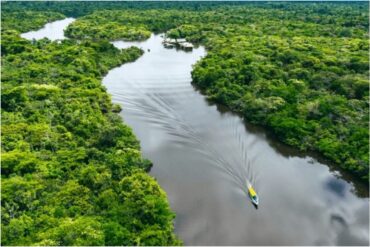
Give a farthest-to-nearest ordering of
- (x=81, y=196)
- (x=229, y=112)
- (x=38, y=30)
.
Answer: (x=38, y=30), (x=229, y=112), (x=81, y=196)

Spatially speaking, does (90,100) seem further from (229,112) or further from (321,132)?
(321,132)

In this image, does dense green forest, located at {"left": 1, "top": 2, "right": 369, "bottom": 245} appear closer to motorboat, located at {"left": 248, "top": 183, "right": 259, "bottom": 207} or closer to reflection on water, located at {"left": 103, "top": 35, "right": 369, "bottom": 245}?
reflection on water, located at {"left": 103, "top": 35, "right": 369, "bottom": 245}

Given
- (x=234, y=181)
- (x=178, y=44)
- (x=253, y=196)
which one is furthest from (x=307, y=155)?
(x=178, y=44)

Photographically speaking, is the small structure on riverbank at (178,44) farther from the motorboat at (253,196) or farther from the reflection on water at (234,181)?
the motorboat at (253,196)

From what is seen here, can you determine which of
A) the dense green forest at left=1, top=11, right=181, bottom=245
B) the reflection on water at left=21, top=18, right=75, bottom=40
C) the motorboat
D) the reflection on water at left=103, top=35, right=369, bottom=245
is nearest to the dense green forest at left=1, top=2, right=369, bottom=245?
the dense green forest at left=1, top=11, right=181, bottom=245

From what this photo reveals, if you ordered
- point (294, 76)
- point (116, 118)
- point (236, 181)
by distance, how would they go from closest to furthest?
1. point (236, 181)
2. point (116, 118)
3. point (294, 76)

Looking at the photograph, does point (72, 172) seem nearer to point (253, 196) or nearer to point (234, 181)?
point (234, 181)

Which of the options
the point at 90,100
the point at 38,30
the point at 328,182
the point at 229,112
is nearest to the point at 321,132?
the point at 328,182
